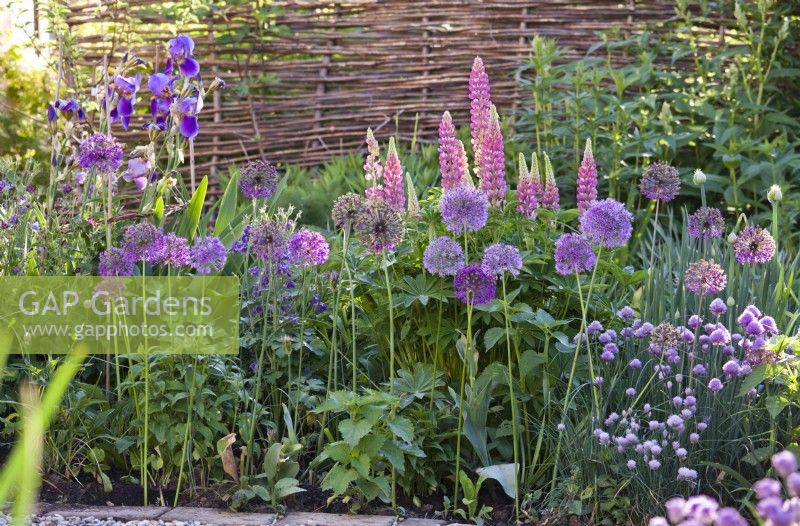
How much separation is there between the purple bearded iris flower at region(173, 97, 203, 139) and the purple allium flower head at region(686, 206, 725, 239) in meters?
1.44

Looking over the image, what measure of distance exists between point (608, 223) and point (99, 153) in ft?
4.44

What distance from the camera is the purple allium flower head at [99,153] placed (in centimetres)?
256

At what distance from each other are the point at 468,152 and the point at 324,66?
4.70 ft

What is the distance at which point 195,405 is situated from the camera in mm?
2426

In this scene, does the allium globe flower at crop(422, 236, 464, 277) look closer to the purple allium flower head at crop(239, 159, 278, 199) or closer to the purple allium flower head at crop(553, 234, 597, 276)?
the purple allium flower head at crop(553, 234, 597, 276)

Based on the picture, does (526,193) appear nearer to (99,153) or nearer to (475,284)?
(475,284)

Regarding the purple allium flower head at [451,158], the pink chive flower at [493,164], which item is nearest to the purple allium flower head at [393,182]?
the purple allium flower head at [451,158]

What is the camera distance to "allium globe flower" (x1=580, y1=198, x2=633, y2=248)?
224 cm

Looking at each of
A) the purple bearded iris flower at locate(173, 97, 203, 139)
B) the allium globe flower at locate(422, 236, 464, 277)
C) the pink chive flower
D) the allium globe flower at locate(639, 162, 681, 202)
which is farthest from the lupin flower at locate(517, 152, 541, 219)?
the purple bearded iris flower at locate(173, 97, 203, 139)

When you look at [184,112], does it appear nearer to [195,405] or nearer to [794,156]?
[195,405]

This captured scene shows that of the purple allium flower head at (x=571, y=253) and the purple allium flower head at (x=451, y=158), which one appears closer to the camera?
the purple allium flower head at (x=571, y=253)

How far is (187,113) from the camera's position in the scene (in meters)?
2.81

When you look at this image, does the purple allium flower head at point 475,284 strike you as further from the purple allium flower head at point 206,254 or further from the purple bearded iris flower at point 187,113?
the purple bearded iris flower at point 187,113

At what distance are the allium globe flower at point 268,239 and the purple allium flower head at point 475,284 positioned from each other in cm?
45
